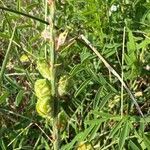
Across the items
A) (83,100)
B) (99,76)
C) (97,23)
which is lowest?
(83,100)

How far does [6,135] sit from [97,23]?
54 cm

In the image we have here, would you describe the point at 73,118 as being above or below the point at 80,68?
below

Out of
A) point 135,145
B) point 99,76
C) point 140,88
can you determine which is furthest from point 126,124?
point 140,88

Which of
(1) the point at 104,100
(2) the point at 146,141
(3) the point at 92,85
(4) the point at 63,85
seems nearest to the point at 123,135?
(2) the point at 146,141

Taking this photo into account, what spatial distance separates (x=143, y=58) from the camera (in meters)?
1.72

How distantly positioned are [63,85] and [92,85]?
2.50 feet

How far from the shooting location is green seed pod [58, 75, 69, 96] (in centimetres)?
104

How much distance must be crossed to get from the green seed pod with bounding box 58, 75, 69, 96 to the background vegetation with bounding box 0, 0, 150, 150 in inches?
11.6

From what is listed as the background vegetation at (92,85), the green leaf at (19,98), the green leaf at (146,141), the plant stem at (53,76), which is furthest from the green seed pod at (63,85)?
Answer: the green leaf at (19,98)

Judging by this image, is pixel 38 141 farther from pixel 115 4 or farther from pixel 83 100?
pixel 115 4

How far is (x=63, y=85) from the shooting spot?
105cm

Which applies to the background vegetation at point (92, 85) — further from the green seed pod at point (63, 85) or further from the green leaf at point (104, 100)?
the green seed pod at point (63, 85)

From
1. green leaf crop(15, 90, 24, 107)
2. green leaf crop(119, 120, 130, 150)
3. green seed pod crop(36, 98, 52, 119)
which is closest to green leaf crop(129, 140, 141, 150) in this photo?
green leaf crop(119, 120, 130, 150)

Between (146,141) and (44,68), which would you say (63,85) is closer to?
(44,68)
